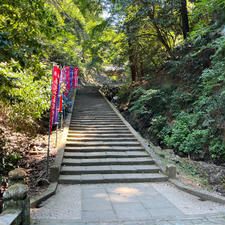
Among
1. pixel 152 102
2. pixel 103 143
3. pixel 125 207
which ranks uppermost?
pixel 152 102

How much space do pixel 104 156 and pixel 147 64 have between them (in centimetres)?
985

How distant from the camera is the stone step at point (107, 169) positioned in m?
6.53

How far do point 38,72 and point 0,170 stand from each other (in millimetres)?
3486

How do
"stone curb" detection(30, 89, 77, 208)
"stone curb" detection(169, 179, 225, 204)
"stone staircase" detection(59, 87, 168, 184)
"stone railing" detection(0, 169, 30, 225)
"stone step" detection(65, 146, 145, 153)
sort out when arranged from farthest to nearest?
1. "stone step" detection(65, 146, 145, 153)
2. "stone staircase" detection(59, 87, 168, 184)
3. "stone curb" detection(169, 179, 225, 204)
4. "stone curb" detection(30, 89, 77, 208)
5. "stone railing" detection(0, 169, 30, 225)

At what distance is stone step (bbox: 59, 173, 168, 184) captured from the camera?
19.7ft

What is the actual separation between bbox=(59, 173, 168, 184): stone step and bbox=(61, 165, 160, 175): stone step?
193mm

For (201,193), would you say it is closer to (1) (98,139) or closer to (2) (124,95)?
(1) (98,139)

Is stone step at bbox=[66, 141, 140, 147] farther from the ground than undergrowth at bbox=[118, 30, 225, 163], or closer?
closer

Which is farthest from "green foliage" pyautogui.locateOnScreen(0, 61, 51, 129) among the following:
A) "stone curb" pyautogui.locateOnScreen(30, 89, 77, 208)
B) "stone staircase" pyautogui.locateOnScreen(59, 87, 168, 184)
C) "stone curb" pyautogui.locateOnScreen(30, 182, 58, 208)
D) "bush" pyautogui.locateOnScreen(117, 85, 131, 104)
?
"bush" pyautogui.locateOnScreen(117, 85, 131, 104)

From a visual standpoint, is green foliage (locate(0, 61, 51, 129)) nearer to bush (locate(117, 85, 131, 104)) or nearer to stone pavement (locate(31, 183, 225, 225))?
stone pavement (locate(31, 183, 225, 225))

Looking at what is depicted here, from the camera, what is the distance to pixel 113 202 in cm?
475

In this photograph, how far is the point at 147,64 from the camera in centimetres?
1553

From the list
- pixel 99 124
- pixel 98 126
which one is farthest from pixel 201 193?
pixel 99 124

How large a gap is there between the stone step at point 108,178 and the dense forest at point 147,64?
204 centimetres
